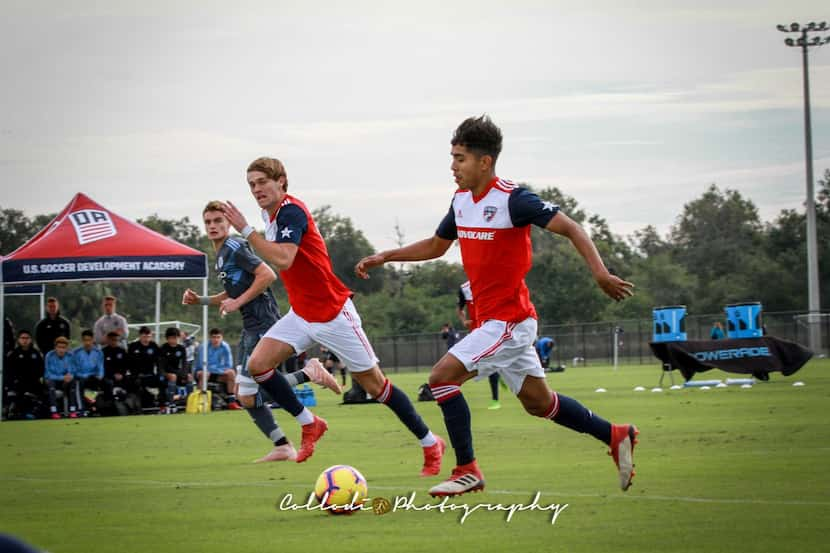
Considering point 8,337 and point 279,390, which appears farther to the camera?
point 8,337

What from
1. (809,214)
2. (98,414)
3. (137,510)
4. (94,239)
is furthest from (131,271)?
(809,214)

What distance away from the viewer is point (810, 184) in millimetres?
55594

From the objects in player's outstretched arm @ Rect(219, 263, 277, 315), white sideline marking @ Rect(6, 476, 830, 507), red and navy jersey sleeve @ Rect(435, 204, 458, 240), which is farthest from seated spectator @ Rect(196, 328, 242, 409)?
red and navy jersey sleeve @ Rect(435, 204, 458, 240)

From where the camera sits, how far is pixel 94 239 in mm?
23188

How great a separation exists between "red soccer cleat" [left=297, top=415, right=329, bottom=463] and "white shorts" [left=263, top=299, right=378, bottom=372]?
1.11 meters

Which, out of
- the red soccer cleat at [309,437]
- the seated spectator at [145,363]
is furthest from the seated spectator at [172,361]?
the red soccer cleat at [309,437]

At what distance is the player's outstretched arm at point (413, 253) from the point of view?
29.0ft

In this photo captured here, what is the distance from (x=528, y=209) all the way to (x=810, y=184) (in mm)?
50787

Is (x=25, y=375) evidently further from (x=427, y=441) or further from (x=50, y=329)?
(x=427, y=441)

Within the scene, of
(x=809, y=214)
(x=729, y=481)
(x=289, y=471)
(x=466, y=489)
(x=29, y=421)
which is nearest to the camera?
(x=466, y=489)

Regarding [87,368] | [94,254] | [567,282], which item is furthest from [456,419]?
[567,282]

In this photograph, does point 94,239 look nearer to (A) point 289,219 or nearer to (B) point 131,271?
(B) point 131,271

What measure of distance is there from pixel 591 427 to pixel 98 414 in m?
17.9

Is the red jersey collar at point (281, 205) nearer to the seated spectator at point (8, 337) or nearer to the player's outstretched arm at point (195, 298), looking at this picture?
the player's outstretched arm at point (195, 298)
